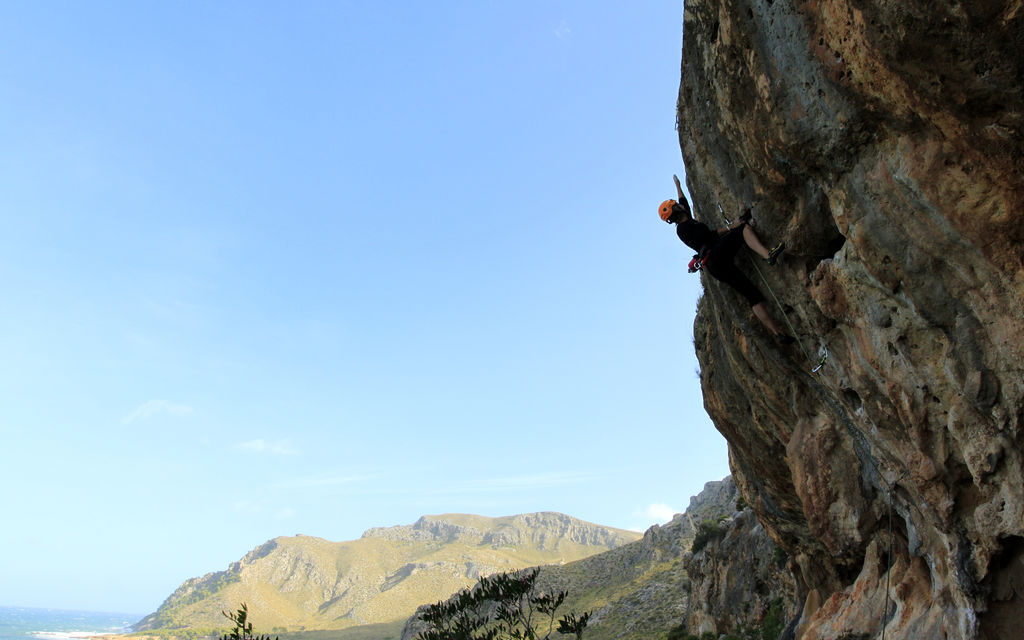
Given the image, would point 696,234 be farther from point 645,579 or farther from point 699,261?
point 645,579

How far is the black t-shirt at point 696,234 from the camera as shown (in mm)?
9656

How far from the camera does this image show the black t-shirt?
9656 millimetres

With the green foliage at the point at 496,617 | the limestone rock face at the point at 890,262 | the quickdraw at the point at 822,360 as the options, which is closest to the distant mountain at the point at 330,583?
the green foliage at the point at 496,617

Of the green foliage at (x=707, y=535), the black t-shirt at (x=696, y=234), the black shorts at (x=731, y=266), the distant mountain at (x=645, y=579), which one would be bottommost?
Answer: the distant mountain at (x=645, y=579)

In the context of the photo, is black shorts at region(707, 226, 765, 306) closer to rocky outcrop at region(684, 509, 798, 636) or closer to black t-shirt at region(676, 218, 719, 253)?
black t-shirt at region(676, 218, 719, 253)

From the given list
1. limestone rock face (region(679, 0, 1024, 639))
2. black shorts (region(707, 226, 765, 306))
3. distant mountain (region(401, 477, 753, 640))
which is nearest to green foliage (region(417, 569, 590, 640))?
limestone rock face (region(679, 0, 1024, 639))

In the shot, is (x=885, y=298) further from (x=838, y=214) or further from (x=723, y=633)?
(x=723, y=633)

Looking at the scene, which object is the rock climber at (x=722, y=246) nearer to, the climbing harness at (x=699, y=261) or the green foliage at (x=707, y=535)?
the climbing harness at (x=699, y=261)

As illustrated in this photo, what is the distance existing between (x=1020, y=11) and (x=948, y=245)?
229cm

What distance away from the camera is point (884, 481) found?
29.8ft

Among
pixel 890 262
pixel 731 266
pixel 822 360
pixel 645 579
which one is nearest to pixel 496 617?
pixel 822 360

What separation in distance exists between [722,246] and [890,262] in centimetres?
278

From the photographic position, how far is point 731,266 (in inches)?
376

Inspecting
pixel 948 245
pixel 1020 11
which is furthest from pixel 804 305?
pixel 1020 11
